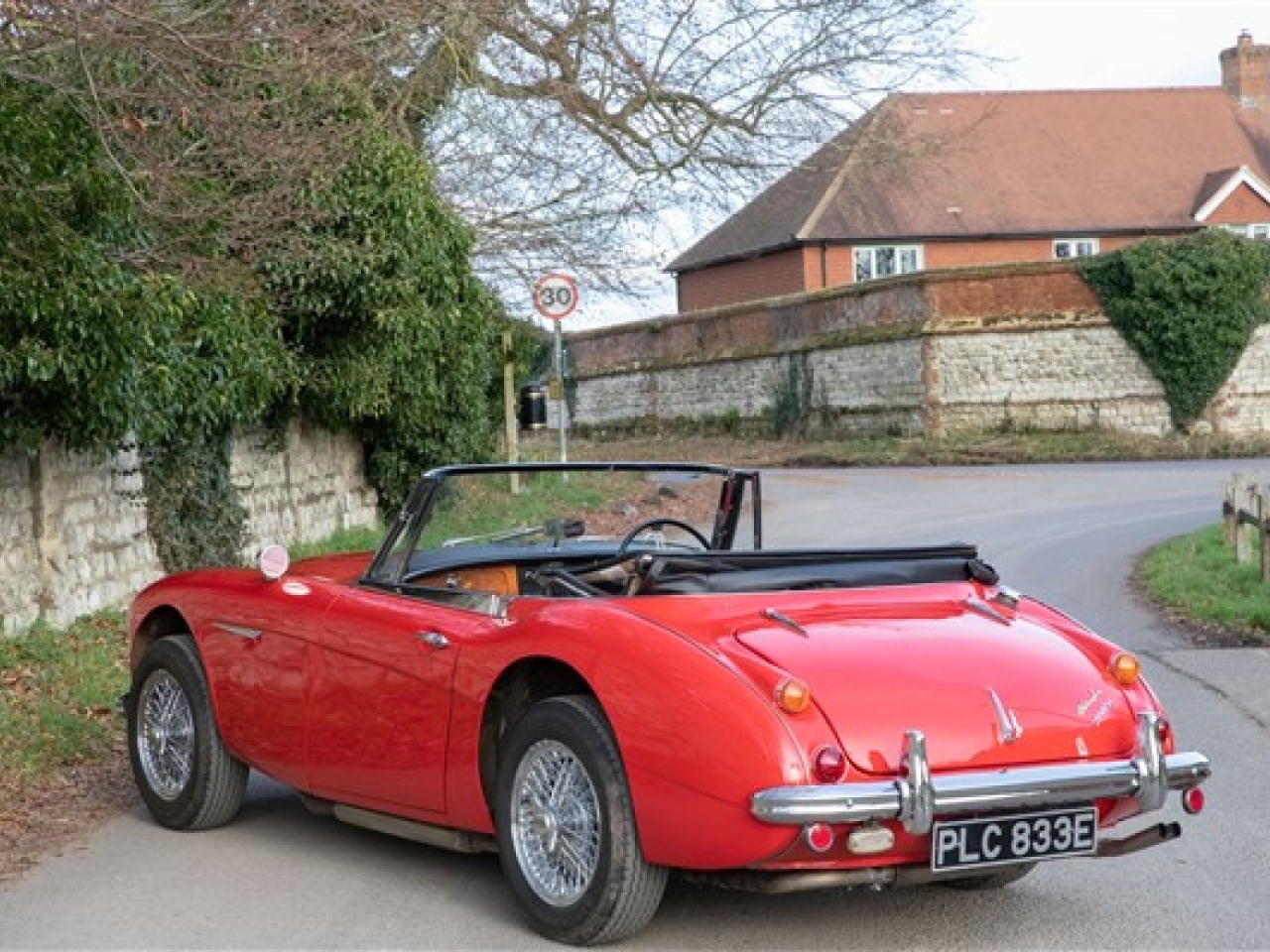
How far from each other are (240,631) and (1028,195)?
4819 centimetres

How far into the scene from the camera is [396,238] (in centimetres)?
1767

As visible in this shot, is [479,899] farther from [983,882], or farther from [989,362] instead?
[989,362]

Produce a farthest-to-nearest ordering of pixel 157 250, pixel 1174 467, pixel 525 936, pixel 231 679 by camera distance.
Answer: pixel 1174 467, pixel 157 250, pixel 231 679, pixel 525 936

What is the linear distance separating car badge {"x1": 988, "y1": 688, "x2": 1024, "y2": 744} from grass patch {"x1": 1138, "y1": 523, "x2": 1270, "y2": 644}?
27.5 feet

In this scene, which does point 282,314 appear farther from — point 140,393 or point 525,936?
point 525,936

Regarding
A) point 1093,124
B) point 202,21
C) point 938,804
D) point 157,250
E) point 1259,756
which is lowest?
point 1259,756

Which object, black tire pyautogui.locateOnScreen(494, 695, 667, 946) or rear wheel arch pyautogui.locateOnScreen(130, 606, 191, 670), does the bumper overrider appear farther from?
rear wheel arch pyautogui.locateOnScreen(130, 606, 191, 670)

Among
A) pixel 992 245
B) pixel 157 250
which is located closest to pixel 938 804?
pixel 157 250

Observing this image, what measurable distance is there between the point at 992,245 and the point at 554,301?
104 feet

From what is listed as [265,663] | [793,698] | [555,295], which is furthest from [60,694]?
[555,295]

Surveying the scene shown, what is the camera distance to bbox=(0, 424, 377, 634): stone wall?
12.4 meters

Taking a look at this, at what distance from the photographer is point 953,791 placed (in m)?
5.07

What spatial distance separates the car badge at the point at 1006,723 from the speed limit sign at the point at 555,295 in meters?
17.4

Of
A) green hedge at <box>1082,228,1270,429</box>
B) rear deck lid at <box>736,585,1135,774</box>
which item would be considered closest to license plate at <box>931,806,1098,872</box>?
rear deck lid at <box>736,585,1135,774</box>
